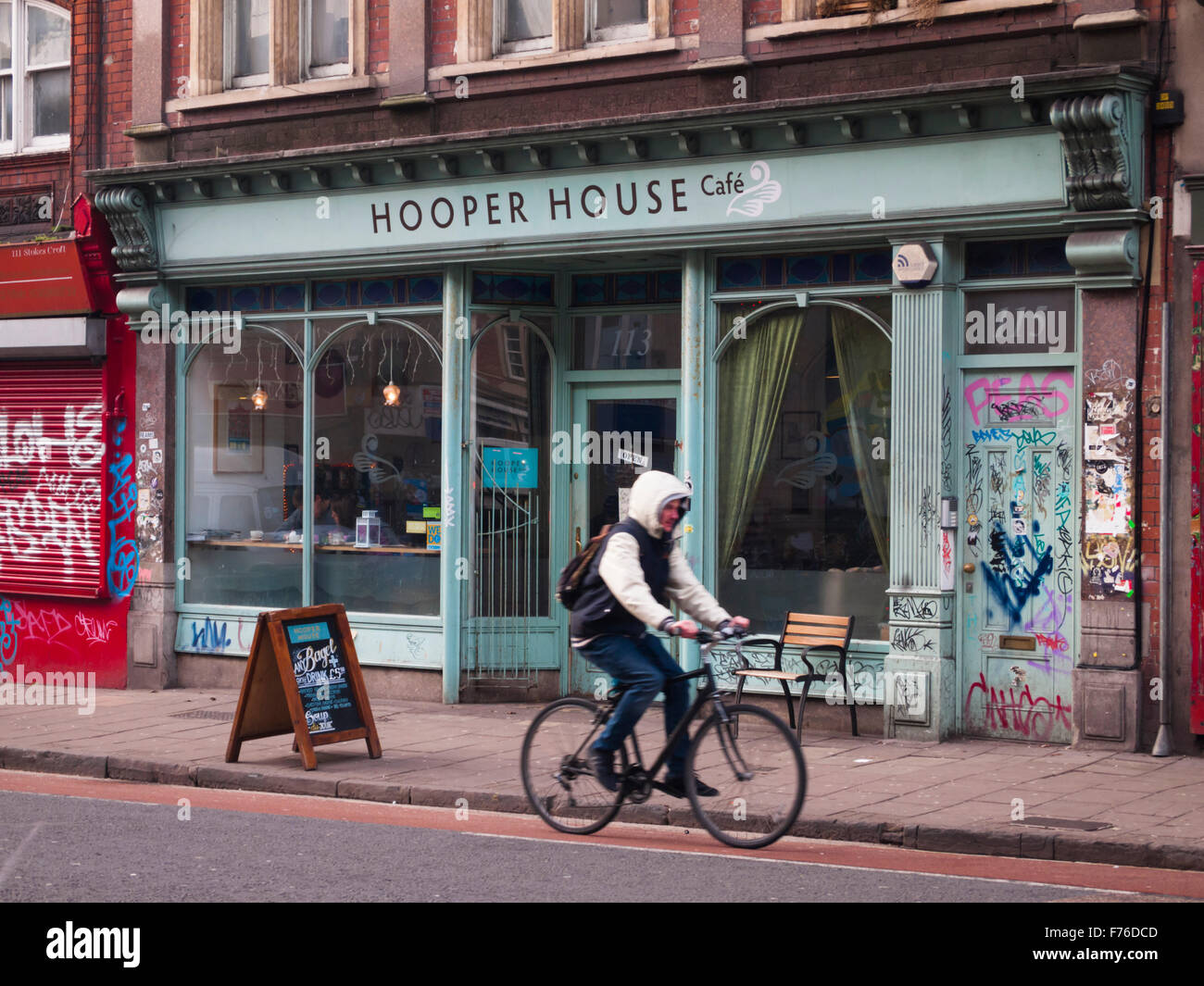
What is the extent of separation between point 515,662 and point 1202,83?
271 inches

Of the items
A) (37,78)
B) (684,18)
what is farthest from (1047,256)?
(37,78)

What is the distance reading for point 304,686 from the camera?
34.3 ft

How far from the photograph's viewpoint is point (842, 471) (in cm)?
1185

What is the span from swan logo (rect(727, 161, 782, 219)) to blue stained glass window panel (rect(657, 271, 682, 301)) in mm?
1036

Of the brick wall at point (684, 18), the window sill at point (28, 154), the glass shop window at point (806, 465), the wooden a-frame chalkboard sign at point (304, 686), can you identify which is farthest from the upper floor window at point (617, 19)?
the window sill at point (28, 154)

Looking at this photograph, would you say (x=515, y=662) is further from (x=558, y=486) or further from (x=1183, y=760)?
(x=1183, y=760)

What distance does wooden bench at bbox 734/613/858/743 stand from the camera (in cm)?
1128

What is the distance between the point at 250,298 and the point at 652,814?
7555 mm

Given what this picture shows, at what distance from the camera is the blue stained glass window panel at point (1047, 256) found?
35.7 ft

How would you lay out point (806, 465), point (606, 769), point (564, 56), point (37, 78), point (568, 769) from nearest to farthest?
point (606, 769)
point (568, 769)
point (806, 465)
point (564, 56)
point (37, 78)

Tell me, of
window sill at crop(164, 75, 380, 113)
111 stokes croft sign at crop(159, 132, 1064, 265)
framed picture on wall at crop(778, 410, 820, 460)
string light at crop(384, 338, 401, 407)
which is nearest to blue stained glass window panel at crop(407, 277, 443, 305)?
111 stokes croft sign at crop(159, 132, 1064, 265)

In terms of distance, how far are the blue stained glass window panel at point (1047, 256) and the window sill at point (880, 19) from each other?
1590 millimetres

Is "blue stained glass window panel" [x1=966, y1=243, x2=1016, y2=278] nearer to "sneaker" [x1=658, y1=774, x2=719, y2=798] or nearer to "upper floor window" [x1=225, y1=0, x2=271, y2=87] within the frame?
"sneaker" [x1=658, y1=774, x2=719, y2=798]

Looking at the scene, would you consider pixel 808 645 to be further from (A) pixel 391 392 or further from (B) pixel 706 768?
(A) pixel 391 392
